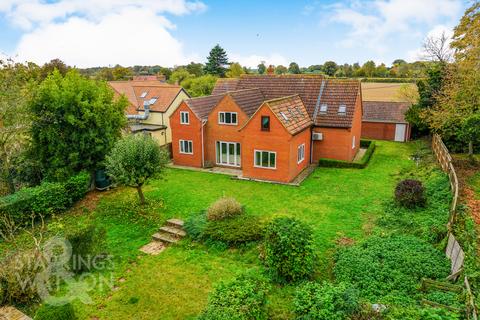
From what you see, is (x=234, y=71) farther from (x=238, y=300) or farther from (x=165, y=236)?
(x=238, y=300)

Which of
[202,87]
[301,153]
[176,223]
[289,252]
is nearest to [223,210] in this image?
[176,223]

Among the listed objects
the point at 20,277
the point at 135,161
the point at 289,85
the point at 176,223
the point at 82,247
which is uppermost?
the point at 289,85

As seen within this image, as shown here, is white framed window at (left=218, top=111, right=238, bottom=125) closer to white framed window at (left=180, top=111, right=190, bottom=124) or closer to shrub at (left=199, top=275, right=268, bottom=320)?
white framed window at (left=180, top=111, right=190, bottom=124)

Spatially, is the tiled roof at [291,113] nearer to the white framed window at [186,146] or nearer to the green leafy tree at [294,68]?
the white framed window at [186,146]

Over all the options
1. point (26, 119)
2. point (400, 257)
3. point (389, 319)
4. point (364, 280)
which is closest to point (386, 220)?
point (400, 257)

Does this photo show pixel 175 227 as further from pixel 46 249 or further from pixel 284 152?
pixel 284 152

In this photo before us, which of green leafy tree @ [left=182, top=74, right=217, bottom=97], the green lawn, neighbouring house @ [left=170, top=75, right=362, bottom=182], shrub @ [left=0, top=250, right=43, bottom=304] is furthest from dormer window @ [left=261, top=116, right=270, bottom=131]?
green leafy tree @ [left=182, top=74, right=217, bottom=97]

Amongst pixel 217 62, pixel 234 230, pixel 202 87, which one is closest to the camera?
pixel 234 230
